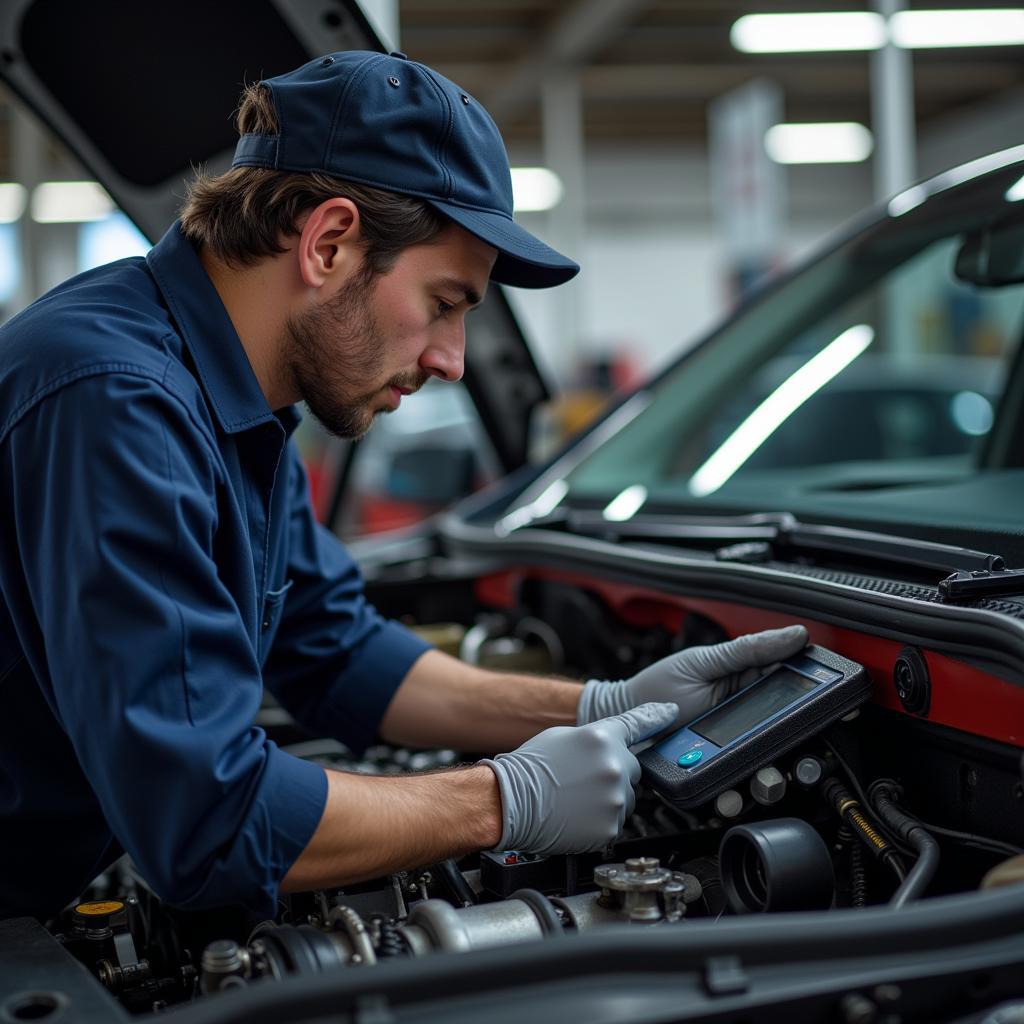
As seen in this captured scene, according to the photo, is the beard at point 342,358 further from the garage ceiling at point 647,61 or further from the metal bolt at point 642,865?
the garage ceiling at point 647,61

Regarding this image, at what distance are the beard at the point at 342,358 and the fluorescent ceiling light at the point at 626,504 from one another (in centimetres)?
→ 71

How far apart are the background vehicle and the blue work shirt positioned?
0.10 meters

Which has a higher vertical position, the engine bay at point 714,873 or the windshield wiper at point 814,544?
the windshield wiper at point 814,544

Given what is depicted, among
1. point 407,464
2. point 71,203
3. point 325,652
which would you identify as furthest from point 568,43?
point 325,652

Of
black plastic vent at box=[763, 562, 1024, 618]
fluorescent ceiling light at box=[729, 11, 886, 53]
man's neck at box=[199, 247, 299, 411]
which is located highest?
fluorescent ceiling light at box=[729, 11, 886, 53]

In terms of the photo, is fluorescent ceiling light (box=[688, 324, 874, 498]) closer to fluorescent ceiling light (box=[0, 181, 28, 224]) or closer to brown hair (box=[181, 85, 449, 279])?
brown hair (box=[181, 85, 449, 279])

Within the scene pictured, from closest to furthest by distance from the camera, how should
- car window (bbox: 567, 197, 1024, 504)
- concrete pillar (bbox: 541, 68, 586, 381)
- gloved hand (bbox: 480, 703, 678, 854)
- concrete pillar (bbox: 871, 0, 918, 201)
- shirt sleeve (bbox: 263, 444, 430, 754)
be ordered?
gloved hand (bbox: 480, 703, 678, 854), shirt sleeve (bbox: 263, 444, 430, 754), car window (bbox: 567, 197, 1024, 504), concrete pillar (bbox: 871, 0, 918, 201), concrete pillar (bbox: 541, 68, 586, 381)

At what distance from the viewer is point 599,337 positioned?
17.9 m

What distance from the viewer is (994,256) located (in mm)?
1958

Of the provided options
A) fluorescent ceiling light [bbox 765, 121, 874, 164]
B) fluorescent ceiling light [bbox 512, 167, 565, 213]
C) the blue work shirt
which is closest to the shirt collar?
the blue work shirt

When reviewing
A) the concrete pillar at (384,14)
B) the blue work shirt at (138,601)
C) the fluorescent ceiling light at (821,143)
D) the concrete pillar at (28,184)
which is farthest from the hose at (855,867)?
the fluorescent ceiling light at (821,143)

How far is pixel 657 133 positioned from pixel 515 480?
1359 cm

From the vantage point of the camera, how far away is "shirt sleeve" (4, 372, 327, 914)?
1078mm

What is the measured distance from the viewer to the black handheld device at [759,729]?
1.28 meters
